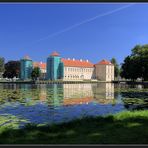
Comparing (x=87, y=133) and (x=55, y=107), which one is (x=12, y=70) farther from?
(x=87, y=133)

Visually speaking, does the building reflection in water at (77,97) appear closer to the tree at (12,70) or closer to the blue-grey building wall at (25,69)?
the tree at (12,70)

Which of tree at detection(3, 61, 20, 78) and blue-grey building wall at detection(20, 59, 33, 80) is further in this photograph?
blue-grey building wall at detection(20, 59, 33, 80)

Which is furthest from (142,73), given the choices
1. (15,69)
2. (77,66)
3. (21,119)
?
(77,66)

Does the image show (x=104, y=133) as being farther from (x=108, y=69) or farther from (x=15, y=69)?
(x=108, y=69)

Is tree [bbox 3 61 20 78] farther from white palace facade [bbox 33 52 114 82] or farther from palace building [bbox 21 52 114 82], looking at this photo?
white palace facade [bbox 33 52 114 82]

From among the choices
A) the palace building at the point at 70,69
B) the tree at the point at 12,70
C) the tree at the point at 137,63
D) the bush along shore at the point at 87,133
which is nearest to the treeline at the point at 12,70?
the tree at the point at 12,70

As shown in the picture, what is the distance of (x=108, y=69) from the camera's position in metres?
153

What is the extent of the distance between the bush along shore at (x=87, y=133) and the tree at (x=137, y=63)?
69419 mm

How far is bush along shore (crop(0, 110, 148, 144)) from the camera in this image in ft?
27.5

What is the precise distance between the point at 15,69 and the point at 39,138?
11522cm

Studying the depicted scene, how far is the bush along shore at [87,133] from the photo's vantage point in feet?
27.5

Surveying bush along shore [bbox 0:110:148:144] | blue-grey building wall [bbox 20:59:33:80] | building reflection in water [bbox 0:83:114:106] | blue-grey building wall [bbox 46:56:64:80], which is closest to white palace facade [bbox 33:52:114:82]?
blue-grey building wall [bbox 46:56:64:80]

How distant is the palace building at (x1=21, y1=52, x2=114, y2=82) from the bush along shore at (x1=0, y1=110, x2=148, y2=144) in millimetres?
114603

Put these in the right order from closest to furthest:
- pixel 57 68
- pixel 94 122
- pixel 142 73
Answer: pixel 94 122 → pixel 142 73 → pixel 57 68
